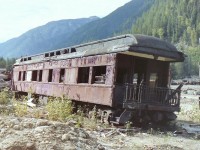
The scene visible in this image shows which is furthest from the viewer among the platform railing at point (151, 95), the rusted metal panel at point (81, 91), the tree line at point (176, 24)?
the tree line at point (176, 24)

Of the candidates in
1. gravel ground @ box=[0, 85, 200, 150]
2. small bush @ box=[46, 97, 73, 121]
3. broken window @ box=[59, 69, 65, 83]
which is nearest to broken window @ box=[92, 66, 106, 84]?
small bush @ box=[46, 97, 73, 121]

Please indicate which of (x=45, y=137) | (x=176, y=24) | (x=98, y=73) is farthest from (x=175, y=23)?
(x=45, y=137)

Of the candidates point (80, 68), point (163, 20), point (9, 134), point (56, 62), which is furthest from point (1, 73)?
point (163, 20)

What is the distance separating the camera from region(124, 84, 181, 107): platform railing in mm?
14844

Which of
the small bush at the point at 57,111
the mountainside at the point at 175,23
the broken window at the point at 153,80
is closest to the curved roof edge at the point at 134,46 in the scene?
the broken window at the point at 153,80

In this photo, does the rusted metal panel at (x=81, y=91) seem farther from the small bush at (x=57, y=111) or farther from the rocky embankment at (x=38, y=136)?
the rocky embankment at (x=38, y=136)

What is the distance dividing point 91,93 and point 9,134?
29.7 feet

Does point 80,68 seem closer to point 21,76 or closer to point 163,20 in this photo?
point 21,76

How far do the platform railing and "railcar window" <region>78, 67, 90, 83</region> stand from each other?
13.0 ft

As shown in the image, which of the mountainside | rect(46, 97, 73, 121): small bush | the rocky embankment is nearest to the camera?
the rocky embankment

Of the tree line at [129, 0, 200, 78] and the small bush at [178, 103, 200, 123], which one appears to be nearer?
the small bush at [178, 103, 200, 123]

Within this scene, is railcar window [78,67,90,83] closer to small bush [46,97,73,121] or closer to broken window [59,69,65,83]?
broken window [59,69,65,83]

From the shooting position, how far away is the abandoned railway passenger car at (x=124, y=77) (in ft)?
48.8

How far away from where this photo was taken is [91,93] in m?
16.6
